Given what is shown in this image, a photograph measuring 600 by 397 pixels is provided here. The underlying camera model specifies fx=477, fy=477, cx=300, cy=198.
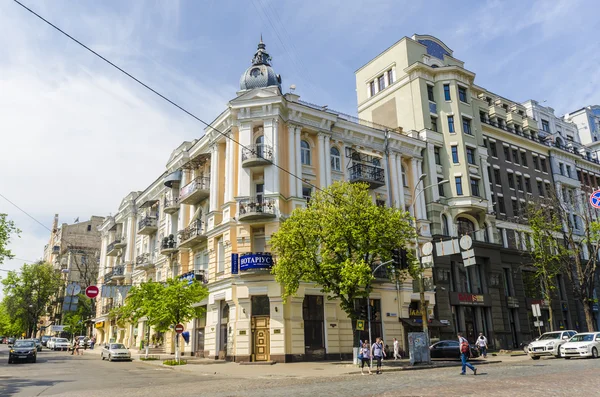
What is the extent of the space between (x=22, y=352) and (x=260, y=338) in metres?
16.2

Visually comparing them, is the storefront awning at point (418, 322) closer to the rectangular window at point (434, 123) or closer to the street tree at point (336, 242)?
the street tree at point (336, 242)

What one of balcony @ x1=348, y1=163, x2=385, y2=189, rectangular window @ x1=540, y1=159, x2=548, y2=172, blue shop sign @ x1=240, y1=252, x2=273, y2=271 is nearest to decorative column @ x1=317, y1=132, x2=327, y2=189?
balcony @ x1=348, y1=163, x2=385, y2=189

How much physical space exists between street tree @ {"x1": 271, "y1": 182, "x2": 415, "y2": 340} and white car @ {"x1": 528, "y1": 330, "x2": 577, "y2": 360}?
1007 centimetres

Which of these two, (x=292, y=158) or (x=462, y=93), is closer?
(x=292, y=158)

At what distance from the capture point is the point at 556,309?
1785 inches

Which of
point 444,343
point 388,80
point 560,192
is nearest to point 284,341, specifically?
point 444,343

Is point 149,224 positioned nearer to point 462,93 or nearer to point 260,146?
point 260,146

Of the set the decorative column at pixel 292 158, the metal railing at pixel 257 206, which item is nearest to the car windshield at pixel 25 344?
the metal railing at pixel 257 206

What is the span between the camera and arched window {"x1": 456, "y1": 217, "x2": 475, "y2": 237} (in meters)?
40.3

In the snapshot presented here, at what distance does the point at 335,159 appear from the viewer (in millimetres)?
35625

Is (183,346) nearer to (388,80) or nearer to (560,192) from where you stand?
(388,80)

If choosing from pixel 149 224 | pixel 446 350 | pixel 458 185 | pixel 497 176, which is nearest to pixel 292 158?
pixel 446 350

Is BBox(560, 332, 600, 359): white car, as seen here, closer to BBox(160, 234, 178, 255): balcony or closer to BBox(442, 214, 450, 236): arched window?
BBox(442, 214, 450, 236): arched window

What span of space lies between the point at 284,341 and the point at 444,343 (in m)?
10.3
